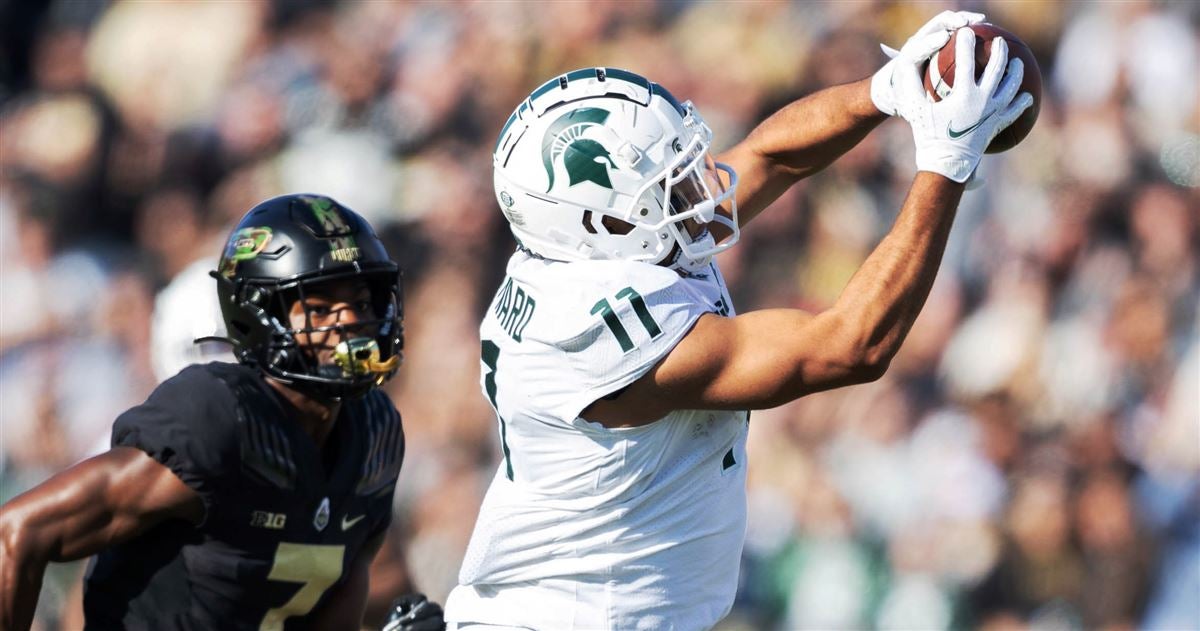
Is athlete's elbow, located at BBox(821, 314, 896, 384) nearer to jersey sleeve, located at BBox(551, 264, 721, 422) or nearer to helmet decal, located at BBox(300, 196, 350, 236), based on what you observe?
jersey sleeve, located at BBox(551, 264, 721, 422)

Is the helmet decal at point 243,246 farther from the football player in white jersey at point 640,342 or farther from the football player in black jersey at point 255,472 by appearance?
the football player in white jersey at point 640,342

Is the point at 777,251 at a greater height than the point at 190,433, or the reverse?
the point at 190,433

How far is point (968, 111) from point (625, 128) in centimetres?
58

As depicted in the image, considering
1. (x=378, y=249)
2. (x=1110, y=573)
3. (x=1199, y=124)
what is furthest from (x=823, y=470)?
(x=378, y=249)

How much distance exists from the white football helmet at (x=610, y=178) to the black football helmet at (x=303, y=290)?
0.47 m

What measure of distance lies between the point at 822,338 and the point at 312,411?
117 centimetres

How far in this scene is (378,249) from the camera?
2.92 metres

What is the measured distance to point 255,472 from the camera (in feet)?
8.87

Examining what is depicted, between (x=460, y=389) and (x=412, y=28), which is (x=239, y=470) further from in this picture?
(x=412, y=28)

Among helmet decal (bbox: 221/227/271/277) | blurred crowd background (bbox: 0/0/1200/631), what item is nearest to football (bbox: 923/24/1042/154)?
helmet decal (bbox: 221/227/271/277)

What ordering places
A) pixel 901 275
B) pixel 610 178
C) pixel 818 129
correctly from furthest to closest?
pixel 818 129 < pixel 610 178 < pixel 901 275

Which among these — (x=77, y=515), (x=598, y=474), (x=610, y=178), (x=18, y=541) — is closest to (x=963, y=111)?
(x=610, y=178)

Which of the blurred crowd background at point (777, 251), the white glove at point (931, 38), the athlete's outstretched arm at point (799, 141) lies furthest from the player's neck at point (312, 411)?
the blurred crowd background at point (777, 251)

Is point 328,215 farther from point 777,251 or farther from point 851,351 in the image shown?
point 777,251
